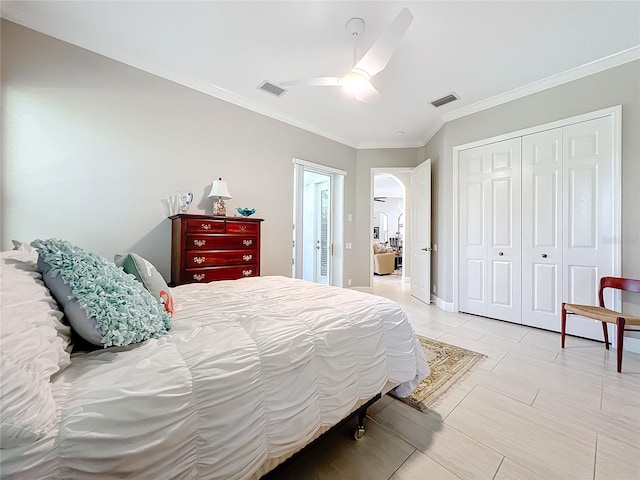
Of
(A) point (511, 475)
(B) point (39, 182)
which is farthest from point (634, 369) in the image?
(B) point (39, 182)

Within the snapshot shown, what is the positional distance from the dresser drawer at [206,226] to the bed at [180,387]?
57.8 inches

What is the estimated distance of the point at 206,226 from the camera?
8.82 feet

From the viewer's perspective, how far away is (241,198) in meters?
3.43

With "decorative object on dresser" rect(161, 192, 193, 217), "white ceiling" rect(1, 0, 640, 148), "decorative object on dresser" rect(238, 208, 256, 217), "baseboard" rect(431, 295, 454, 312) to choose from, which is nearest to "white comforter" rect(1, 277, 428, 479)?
"decorative object on dresser" rect(161, 192, 193, 217)

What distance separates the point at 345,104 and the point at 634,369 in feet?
12.8

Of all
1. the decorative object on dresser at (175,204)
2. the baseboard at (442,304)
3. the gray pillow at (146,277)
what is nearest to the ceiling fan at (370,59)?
the decorative object on dresser at (175,204)

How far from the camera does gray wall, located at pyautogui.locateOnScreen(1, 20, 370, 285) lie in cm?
212

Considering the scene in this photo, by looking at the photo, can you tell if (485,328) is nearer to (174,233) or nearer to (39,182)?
(174,233)

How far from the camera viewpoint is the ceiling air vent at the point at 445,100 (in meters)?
3.29

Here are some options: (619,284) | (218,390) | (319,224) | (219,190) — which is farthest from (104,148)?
(619,284)

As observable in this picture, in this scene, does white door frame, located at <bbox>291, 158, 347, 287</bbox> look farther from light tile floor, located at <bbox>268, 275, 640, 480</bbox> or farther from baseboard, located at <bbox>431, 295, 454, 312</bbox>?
light tile floor, located at <bbox>268, 275, 640, 480</bbox>

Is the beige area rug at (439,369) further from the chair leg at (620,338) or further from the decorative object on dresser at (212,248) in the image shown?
the decorative object on dresser at (212,248)

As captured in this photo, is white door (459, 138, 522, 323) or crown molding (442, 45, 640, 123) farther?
white door (459, 138, 522, 323)

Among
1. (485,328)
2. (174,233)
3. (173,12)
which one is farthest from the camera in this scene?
(485,328)
